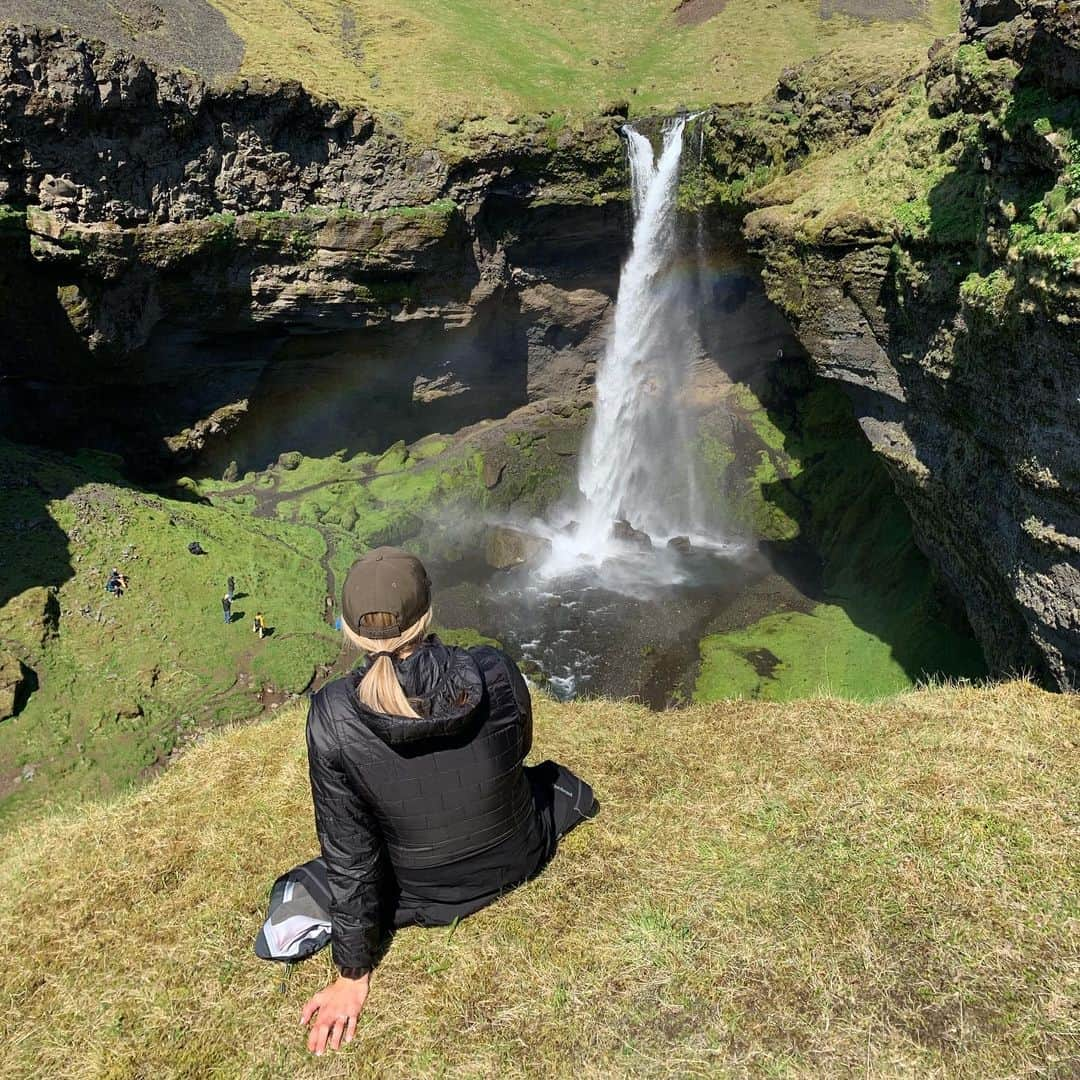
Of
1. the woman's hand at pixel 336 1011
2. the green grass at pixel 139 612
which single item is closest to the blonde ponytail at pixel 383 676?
the woman's hand at pixel 336 1011

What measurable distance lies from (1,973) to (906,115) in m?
25.7

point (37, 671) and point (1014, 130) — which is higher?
point (1014, 130)

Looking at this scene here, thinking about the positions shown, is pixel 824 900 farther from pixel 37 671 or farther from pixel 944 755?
→ pixel 37 671

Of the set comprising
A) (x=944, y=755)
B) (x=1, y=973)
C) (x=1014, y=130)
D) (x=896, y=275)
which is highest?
(x=1014, y=130)

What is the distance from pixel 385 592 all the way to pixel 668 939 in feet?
11.2

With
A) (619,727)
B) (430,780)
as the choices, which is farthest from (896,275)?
(430,780)

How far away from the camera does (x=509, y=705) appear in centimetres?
484

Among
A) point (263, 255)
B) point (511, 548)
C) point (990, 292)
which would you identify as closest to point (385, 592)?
point (990, 292)

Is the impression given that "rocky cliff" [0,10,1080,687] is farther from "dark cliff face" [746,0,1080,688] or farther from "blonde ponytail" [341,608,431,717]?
"blonde ponytail" [341,608,431,717]

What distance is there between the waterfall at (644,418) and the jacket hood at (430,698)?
115ft

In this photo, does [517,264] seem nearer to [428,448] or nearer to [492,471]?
[492,471]

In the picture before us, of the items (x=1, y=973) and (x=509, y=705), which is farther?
(x=1, y=973)

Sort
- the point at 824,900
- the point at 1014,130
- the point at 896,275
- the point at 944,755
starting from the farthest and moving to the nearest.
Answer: the point at 896,275 < the point at 1014,130 < the point at 944,755 < the point at 824,900

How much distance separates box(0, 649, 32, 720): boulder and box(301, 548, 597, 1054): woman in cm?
2320
